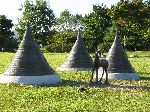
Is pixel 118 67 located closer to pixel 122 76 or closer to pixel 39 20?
pixel 122 76

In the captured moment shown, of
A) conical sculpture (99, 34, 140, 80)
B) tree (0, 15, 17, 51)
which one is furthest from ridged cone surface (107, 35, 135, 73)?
tree (0, 15, 17, 51)

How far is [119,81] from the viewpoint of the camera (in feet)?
80.0

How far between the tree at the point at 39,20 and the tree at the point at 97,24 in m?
11.4

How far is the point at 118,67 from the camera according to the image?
2648 cm

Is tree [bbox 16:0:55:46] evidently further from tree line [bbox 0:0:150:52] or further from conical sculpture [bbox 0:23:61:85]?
conical sculpture [bbox 0:23:61:85]

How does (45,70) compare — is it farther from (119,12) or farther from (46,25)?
(46,25)

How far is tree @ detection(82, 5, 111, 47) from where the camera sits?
84688 millimetres

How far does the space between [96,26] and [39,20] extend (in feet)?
64.5

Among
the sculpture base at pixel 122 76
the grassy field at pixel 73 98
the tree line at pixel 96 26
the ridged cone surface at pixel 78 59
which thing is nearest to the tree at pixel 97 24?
the tree line at pixel 96 26

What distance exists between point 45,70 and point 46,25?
79369mm

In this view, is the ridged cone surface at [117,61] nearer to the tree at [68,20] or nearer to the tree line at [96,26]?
the tree line at [96,26]

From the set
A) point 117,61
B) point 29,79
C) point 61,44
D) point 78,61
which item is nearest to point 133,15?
point 61,44

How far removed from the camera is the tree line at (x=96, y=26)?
2790 inches

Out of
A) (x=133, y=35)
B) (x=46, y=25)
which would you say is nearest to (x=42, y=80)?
(x=133, y=35)
